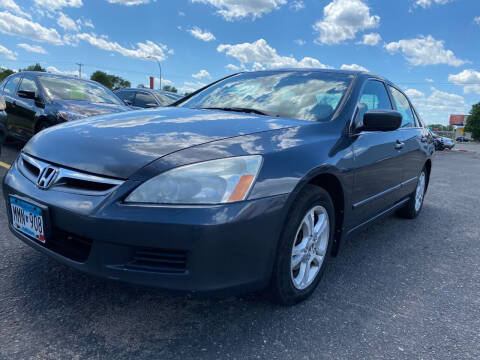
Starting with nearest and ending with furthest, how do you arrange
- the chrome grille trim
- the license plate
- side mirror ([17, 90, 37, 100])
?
the chrome grille trim < the license plate < side mirror ([17, 90, 37, 100])

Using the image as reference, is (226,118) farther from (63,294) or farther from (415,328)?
(415,328)

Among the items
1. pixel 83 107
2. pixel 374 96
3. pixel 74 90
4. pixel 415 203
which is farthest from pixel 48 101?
pixel 415 203

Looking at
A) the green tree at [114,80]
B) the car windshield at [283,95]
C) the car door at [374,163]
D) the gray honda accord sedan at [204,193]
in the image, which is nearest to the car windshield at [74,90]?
the car windshield at [283,95]

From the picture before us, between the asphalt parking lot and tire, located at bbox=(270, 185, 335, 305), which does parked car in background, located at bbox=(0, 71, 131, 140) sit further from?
tire, located at bbox=(270, 185, 335, 305)

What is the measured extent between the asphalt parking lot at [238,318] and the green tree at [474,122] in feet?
323

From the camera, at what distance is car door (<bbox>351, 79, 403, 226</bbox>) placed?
2.58 meters

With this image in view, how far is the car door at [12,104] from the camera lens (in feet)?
19.5

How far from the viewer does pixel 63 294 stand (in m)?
2.04

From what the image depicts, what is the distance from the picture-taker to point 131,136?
6.35ft

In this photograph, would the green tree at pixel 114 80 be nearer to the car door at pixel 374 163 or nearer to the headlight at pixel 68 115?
the headlight at pixel 68 115

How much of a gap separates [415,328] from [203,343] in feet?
3.79

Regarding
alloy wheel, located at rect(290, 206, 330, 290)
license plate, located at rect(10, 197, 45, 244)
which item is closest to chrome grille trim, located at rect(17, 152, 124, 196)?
license plate, located at rect(10, 197, 45, 244)

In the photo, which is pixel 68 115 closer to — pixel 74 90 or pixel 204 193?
pixel 74 90

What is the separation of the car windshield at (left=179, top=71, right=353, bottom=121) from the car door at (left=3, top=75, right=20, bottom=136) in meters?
4.13
